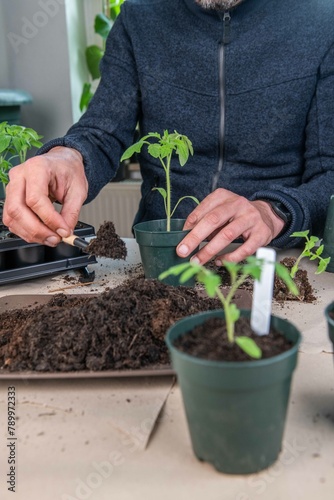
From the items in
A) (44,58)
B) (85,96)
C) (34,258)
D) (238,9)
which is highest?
(238,9)

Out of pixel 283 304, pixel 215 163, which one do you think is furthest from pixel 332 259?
pixel 215 163

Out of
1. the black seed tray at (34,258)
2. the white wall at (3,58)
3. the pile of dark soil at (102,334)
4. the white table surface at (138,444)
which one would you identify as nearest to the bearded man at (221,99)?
the black seed tray at (34,258)

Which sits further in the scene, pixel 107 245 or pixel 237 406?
pixel 107 245

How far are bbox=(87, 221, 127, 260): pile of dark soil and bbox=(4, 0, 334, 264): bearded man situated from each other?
211 millimetres

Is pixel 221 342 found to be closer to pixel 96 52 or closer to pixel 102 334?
pixel 102 334

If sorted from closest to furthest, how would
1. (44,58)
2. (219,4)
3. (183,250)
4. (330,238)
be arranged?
(183,250) → (330,238) → (219,4) → (44,58)

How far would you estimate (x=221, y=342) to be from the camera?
22.4 inches

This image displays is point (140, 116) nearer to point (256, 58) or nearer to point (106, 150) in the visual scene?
point (106, 150)

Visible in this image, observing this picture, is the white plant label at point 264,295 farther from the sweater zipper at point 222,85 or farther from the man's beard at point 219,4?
the man's beard at point 219,4

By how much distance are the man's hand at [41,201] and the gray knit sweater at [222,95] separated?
0.21 metres

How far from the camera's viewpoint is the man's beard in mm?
1492

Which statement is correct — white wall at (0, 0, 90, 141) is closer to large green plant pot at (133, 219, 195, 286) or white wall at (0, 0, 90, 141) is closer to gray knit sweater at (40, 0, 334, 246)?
gray knit sweater at (40, 0, 334, 246)

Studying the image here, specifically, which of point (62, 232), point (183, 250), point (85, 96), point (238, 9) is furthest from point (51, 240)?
point (85, 96)

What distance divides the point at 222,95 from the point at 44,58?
1.30 metres
